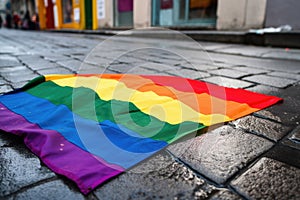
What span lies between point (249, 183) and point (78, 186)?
1.77 ft

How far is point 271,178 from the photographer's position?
84 centimetres

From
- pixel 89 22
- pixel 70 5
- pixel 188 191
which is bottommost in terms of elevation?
pixel 188 191

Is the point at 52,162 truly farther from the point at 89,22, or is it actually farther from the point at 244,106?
the point at 89,22

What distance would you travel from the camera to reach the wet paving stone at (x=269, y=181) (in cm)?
76

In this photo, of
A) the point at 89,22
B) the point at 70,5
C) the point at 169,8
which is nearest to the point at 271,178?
the point at 169,8

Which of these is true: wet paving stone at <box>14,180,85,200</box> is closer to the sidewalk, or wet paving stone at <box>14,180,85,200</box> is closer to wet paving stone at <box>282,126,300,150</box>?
wet paving stone at <box>282,126,300,150</box>

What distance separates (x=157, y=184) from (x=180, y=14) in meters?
7.03

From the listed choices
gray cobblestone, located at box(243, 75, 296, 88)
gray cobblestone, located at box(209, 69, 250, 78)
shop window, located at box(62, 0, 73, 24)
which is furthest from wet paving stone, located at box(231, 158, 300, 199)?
shop window, located at box(62, 0, 73, 24)

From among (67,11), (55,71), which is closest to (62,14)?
(67,11)

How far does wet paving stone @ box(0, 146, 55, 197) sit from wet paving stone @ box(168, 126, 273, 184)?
0.49 meters

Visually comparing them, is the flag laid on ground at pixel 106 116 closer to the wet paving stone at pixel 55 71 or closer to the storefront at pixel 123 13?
the wet paving stone at pixel 55 71

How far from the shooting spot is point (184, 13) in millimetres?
7117

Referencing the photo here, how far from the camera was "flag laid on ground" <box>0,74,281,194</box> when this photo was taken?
3.03 feet

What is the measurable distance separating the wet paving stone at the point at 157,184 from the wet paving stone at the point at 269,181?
0.11 metres
